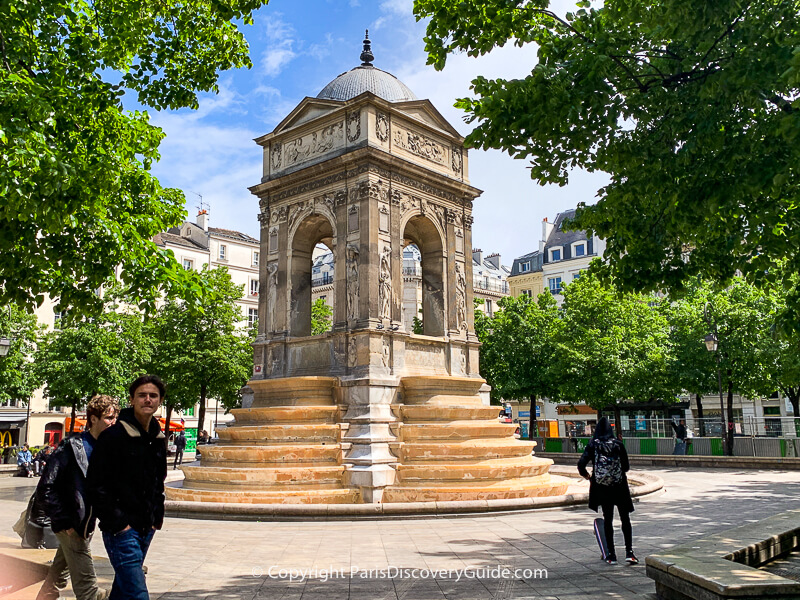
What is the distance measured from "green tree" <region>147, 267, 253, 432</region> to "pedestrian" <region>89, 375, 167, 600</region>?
94.2 ft

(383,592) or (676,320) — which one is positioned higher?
(676,320)

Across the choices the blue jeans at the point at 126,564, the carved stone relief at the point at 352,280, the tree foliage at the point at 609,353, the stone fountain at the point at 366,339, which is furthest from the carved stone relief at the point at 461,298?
the tree foliage at the point at 609,353

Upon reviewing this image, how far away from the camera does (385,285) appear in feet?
57.5

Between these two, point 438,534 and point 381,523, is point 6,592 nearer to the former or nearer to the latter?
point 438,534

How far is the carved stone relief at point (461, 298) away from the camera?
Answer: 1971 centimetres

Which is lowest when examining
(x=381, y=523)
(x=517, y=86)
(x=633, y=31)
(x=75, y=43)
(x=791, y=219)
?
(x=381, y=523)

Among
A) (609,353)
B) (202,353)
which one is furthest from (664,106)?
(609,353)

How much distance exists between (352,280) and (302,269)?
111 inches

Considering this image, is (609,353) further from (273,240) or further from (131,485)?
(131,485)

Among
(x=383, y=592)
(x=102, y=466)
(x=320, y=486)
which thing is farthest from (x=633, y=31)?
(x=320, y=486)

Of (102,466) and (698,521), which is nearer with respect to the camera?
(102,466)

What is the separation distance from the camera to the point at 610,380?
36.2 meters

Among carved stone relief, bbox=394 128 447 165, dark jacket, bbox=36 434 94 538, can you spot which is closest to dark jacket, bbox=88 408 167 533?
dark jacket, bbox=36 434 94 538

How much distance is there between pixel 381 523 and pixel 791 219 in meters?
8.31
